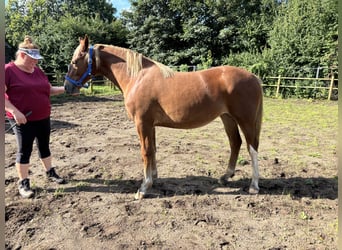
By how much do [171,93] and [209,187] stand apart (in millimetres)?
1459

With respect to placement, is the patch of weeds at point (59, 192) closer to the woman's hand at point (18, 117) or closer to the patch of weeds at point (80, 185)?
the patch of weeds at point (80, 185)

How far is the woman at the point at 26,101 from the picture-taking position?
3098mm

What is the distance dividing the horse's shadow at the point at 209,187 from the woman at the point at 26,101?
0.67m

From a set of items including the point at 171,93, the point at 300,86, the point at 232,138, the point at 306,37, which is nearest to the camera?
the point at 171,93

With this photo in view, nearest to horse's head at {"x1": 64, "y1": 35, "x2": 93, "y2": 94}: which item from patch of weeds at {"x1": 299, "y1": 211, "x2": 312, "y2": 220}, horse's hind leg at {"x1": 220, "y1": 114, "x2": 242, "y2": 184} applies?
horse's hind leg at {"x1": 220, "y1": 114, "x2": 242, "y2": 184}

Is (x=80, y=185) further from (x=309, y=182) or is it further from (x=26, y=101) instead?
(x=309, y=182)

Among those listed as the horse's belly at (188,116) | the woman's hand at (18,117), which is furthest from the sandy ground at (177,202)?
the woman's hand at (18,117)

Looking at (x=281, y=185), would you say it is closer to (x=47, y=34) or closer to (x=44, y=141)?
(x=44, y=141)

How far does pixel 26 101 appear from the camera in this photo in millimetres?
3230

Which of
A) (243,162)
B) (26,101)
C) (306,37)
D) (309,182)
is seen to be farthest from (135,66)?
(306,37)

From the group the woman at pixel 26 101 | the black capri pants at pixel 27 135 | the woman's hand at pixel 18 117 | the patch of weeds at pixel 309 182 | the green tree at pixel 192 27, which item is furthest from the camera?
the green tree at pixel 192 27

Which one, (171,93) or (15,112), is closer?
(15,112)

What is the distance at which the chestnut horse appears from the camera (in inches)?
135

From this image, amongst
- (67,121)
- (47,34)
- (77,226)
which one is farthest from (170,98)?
(47,34)
